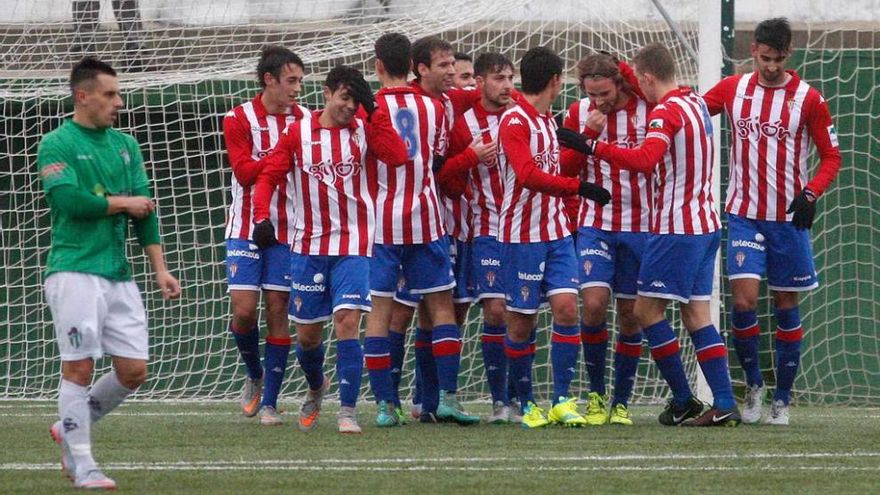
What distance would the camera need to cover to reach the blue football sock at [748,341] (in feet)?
27.6

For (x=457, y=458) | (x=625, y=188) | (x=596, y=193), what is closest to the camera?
(x=457, y=458)

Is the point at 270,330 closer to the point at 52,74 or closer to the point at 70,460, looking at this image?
the point at 70,460

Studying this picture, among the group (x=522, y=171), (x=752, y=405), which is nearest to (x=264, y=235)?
(x=522, y=171)

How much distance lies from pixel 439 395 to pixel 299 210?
1.39 m

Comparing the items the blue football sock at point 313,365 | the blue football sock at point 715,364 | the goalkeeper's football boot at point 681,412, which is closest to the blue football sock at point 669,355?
the goalkeeper's football boot at point 681,412

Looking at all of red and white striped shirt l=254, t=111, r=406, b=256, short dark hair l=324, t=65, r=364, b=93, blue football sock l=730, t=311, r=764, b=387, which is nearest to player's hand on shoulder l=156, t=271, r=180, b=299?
red and white striped shirt l=254, t=111, r=406, b=256

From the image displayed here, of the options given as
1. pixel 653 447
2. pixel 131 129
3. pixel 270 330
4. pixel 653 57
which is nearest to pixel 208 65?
pixel 131 129

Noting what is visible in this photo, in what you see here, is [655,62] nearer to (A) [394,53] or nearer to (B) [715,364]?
(A) [394,53]

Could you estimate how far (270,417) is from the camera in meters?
8.53

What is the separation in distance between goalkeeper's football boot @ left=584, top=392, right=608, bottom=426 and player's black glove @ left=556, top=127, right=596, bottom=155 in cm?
138

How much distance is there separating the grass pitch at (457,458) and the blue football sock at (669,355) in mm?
245

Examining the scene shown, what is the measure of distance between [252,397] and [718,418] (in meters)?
2.63

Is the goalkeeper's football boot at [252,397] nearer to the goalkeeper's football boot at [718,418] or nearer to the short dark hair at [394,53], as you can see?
the short dark hair at [394,53]

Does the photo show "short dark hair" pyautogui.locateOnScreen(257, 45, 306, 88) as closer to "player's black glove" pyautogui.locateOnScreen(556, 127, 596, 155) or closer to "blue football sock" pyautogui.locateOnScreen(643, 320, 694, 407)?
"player's black glove" pyautogui.locateOnScreen(556, 127, 596, 155)
